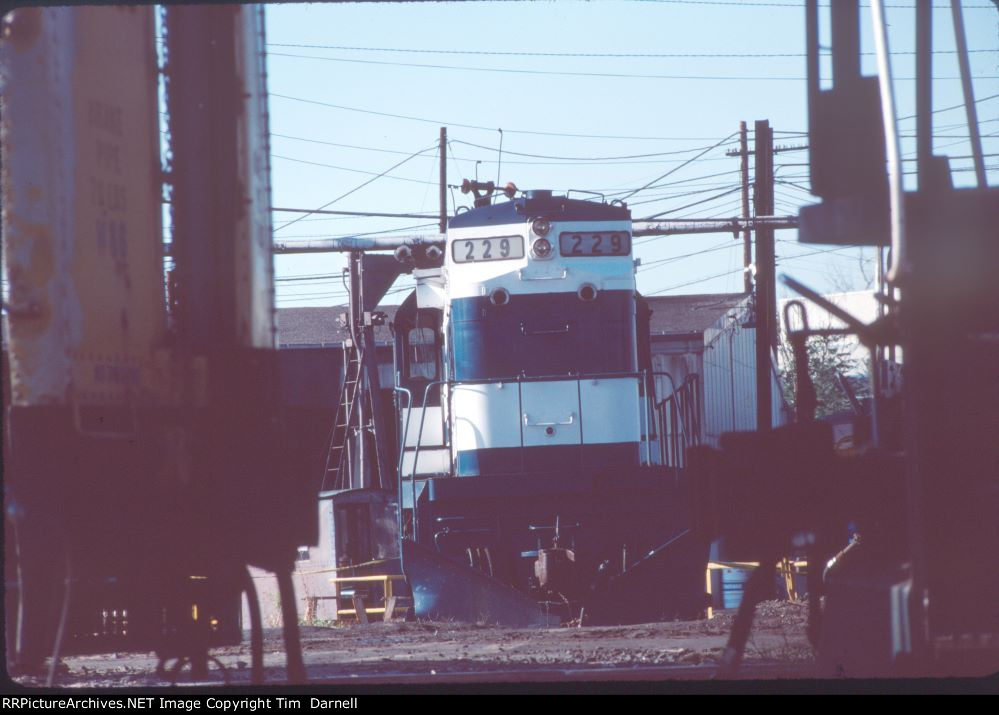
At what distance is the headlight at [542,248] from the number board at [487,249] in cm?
15

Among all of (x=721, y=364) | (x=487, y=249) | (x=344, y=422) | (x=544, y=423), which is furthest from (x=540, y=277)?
(x=721, y=364)

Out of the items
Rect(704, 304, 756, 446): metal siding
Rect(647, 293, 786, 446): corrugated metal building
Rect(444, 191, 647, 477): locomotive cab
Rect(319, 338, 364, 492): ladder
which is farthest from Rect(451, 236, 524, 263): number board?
Rect(704, 304, 756, 446): metal siding

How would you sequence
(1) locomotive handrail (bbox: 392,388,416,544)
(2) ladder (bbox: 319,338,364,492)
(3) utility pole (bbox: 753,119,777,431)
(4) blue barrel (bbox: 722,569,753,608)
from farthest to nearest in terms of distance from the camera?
(2) ladder (bbox: 319,338,364,492), (4) blue barrel (bbox: 722,569,753,608), (3) utility pole (bbox: 753,119,777,431), (1) locomotive handrail (bbox: 392,388,416,544)

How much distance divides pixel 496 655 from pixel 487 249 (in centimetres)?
499

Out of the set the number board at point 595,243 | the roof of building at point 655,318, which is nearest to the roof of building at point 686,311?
the roof of building at point 655,318

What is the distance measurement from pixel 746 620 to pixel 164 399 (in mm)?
2422

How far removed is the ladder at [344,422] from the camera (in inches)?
682

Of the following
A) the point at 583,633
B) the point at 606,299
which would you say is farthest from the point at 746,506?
the point at 606,299

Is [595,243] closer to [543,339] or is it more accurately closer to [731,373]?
[543,339]

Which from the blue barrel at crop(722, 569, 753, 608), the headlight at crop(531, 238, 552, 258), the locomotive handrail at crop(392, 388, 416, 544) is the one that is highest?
the headlight at crop(531, 238, 552, 258)

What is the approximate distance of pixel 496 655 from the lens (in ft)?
27.4

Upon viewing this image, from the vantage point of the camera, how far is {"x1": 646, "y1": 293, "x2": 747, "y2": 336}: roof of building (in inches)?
914

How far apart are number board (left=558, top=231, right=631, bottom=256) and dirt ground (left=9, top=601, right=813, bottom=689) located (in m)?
3.67

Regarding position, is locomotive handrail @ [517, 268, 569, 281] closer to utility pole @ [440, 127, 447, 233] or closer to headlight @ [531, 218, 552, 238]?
headlight @ [531, 218, 552, 238]
